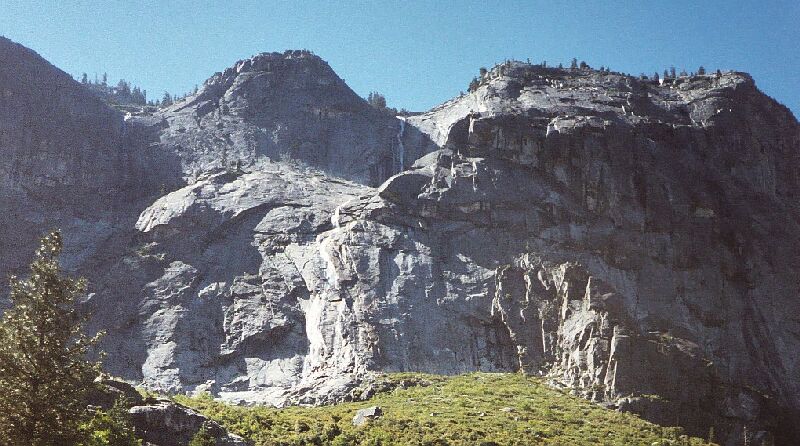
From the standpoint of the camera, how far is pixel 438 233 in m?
86.9

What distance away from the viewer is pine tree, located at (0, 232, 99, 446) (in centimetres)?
2806

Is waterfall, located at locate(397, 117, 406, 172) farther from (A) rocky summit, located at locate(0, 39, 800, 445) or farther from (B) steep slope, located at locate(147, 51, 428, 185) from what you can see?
(A) rocky summit, located at locate(0, 39, 800, 445)

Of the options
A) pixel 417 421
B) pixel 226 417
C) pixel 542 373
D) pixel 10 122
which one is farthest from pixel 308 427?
pixel 10 122

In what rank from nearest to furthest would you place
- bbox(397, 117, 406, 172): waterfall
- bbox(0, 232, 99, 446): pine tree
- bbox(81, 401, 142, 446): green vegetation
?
bbox(0, 232, 99, 446): pine tree
bbox(81, 401, 142, 446): green vegetation
bbox(397, 117, 406, 172): waterfall

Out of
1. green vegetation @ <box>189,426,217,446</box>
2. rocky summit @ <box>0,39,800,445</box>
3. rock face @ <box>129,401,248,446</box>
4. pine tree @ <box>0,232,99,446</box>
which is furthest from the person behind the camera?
rocky summit @ <box>0,39,800,445</box>

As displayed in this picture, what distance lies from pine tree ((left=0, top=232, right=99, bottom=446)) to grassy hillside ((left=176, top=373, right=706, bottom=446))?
16.8 m

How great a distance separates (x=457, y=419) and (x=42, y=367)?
3431 cm

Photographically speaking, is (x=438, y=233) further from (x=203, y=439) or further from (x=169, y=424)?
(x=203, y=439)

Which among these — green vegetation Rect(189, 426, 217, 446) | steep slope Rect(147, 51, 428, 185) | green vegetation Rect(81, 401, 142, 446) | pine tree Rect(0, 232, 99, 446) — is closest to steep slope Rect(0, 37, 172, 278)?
steep slope Rect(147, 51, 428, 185)

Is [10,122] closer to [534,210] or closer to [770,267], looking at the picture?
[534,210]

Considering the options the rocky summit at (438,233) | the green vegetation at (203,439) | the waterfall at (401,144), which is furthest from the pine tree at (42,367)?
the waterfall at (401,144)

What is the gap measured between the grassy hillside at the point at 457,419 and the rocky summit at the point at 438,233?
3.62 meters

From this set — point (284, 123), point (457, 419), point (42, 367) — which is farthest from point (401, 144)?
point (42, 367)

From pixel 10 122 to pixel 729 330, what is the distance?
85536 mm
